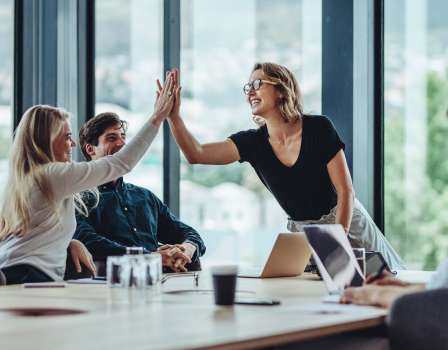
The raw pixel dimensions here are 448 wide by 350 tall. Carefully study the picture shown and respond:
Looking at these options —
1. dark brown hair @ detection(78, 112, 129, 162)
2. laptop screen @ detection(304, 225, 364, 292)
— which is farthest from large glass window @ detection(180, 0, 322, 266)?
laptop screen @ detection(304, 225, 364, 292)

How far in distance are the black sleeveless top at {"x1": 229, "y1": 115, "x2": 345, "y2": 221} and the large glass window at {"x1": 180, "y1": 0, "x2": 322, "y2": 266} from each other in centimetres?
170

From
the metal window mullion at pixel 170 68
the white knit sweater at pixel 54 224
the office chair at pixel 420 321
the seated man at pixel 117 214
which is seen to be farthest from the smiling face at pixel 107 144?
the office chair at pixel 420 321

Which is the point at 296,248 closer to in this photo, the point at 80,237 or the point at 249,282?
the point at 249,282

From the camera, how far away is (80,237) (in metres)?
2.51

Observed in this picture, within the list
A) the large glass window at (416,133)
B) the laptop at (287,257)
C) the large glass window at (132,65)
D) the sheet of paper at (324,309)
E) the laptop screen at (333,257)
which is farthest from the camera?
the large glass window at (132,65)

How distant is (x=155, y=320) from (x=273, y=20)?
4986mm

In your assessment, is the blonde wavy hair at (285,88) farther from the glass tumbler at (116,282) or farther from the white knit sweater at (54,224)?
the glass tumbler at (116,282)

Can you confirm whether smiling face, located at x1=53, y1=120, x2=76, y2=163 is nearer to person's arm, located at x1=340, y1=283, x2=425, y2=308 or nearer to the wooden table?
the wooden table

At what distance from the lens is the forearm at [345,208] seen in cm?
244

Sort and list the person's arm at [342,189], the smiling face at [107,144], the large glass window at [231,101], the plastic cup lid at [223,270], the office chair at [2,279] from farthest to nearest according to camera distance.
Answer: the large glass window at [231,101] < the smiling face at [107,144] < the person's arm at [342,189] < the office chair at [2,279] < the plastic cup lid at [223,270]

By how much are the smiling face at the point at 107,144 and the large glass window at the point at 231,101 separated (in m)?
1.65

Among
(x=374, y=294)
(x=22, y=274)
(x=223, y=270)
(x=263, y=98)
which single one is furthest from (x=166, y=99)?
(x=374, y=294)

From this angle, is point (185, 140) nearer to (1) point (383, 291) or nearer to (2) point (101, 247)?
(2) point (101, 247)

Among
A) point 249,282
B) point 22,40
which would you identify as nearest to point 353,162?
point 249,282
